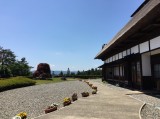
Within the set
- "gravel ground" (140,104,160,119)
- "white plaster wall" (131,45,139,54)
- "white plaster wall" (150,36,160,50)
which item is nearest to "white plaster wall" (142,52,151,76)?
"white plaster wall" (131,45,139,54)

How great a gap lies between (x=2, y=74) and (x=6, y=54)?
67.7 feet

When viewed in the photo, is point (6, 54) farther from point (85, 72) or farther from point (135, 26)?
point (135, 26)

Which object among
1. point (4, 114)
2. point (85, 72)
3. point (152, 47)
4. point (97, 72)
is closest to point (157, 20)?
point (152, 47)

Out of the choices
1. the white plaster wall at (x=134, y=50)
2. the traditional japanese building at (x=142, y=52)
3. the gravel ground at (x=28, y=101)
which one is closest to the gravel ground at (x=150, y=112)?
the traditional japanese building at (x=142, y=52)

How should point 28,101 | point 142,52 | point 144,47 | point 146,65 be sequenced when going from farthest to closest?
point 146,65
point 142,52
point 144,47
point 28,101

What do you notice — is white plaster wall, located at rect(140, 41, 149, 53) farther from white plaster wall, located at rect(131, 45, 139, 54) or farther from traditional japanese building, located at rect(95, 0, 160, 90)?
white plaster wall, located at rect(131, 45, 139, 54)

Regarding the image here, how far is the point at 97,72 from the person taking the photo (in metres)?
51.6

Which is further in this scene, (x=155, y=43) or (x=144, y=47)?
(x=144, y=47)

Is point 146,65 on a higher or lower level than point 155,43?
lower

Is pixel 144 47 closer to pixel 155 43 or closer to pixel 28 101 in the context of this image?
pixel 155 43

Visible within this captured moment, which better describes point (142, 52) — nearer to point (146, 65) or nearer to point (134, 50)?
point (146, 65)

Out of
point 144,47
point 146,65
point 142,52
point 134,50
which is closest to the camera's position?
point 144,47

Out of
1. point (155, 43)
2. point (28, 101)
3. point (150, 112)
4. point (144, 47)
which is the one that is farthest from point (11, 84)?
point (150, 112)

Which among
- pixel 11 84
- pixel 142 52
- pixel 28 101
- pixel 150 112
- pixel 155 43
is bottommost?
pixel 28 101
